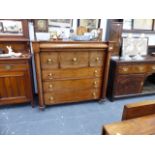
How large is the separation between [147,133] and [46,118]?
161cm

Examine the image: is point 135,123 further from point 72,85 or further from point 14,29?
point 14,29

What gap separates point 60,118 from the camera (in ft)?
6.84

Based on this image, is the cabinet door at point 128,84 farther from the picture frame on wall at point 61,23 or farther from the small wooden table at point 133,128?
the small wooden table at point 133,128

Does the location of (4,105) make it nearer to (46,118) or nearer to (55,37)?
(46,118)

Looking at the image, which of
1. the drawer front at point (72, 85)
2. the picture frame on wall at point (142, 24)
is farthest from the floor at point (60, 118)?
the picture frame on wall at point (142, 24)

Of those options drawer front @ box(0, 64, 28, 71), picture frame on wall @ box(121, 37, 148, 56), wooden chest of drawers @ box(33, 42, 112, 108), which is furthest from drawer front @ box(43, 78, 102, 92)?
picture frame on wall @ box(121, 37, 148, 56)

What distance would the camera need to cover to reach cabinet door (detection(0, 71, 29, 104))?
202cm

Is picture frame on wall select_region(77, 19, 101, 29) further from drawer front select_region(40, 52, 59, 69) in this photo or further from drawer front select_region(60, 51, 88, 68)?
drawer front select_region(40, 52, 59, 69)

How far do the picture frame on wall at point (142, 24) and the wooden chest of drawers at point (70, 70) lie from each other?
980mm

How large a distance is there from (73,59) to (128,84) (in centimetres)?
109

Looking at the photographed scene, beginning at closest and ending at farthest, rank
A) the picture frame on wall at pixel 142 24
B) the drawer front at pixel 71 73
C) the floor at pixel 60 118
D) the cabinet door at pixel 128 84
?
1. the floor at pixel 60 118
2. the drawer front at pixel 71 73
3. the cabinet door at pixel 128 84
4. the picture frame on wall at pixel 142 24

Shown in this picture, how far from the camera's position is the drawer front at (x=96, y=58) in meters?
2.12

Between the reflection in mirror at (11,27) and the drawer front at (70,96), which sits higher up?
the reflection in mirror at (11,27)

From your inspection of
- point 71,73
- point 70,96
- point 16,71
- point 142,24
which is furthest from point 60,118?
point 142,24
